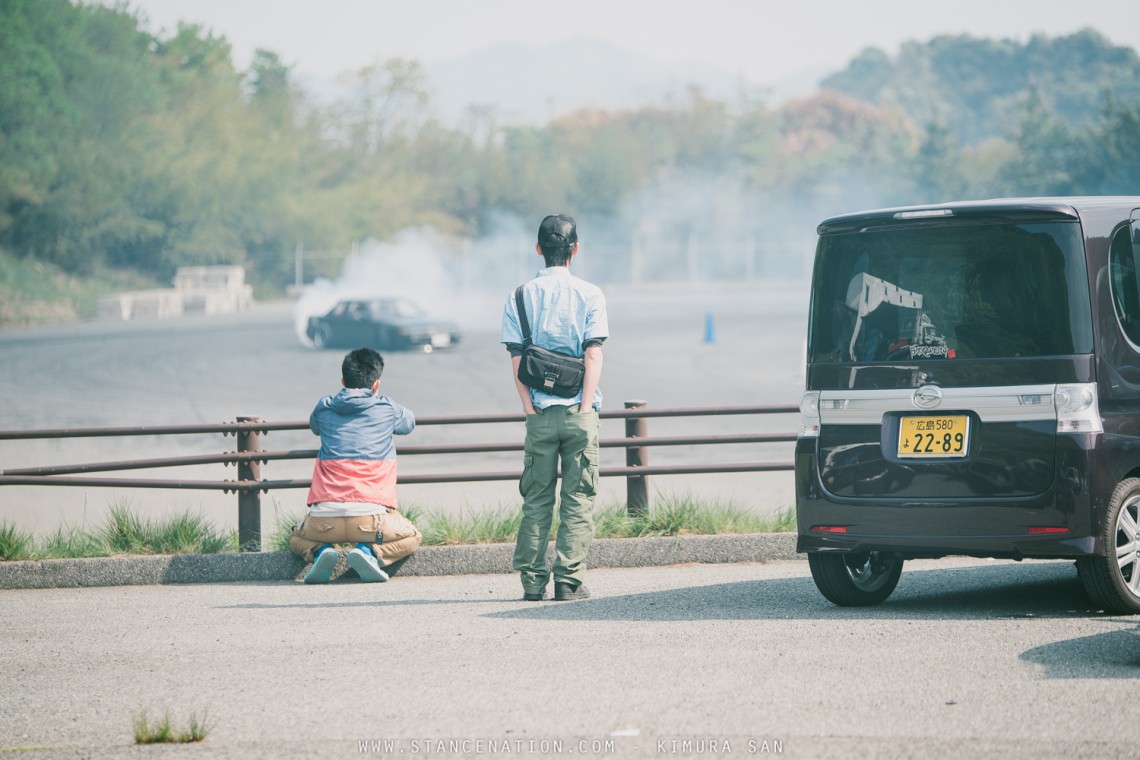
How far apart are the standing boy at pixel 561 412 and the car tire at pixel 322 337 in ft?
96.0

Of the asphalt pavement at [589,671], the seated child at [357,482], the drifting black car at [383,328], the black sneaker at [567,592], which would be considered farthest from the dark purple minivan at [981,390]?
the drifting black car at [383,328]

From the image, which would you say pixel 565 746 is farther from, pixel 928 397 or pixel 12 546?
pixel 12 546

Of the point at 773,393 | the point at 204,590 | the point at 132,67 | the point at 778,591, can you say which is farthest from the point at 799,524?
the point at 132,67

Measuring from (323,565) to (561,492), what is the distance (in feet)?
6.63

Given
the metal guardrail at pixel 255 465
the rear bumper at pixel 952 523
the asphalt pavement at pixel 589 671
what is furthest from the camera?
the metal guardrail at pixel 255 465

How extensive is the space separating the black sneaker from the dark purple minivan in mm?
1320

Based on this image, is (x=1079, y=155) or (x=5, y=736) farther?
(x=1079, y=155)

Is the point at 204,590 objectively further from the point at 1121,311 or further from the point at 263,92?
the point at 263,92

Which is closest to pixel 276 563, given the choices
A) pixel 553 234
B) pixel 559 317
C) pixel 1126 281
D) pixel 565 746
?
pixel 559 317

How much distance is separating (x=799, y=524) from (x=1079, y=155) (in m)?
70.0

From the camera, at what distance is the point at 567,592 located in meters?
8.58

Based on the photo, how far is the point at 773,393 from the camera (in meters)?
29.5

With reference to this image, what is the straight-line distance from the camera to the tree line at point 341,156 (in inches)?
2456

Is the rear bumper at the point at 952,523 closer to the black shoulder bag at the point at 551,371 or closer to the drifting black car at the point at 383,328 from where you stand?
the black shoulder bag at the point at 551,371
